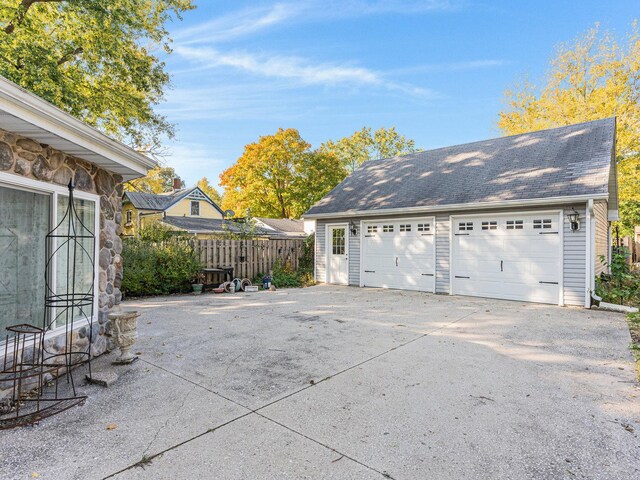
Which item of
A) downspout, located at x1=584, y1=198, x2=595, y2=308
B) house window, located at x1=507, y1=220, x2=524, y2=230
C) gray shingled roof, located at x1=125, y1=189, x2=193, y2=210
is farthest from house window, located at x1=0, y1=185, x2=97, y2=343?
gray shingled roof, located at x1=125, y1=189, x2=193, y2=210

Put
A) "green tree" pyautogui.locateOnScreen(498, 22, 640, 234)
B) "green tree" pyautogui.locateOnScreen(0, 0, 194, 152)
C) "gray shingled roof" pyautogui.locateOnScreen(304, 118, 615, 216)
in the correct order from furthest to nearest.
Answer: "green tree" pyautogui.locateOnScreen(498, 22, 640, 234) → "green tree" pyautogui.locateOnScreen(0, 0, 194, 152) → "gray shingled roof" pyautogui.locateOnScreen(304, 118, 615, 216)

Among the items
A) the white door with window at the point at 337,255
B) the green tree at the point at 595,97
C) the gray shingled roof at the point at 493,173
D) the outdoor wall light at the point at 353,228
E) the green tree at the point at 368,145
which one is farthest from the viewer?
the green tree at the point at 368,145

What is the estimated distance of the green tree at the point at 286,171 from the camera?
25.6 metres

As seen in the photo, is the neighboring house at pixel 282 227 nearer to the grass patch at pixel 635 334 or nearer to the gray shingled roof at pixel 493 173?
the gray shingled roof at pixel 493 173

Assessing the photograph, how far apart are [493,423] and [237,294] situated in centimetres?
739

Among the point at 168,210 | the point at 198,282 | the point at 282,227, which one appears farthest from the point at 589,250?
the point at 168,210

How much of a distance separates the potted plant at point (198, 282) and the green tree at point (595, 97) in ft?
54.5

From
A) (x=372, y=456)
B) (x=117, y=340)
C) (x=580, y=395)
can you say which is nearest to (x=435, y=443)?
(x=372, y=456)

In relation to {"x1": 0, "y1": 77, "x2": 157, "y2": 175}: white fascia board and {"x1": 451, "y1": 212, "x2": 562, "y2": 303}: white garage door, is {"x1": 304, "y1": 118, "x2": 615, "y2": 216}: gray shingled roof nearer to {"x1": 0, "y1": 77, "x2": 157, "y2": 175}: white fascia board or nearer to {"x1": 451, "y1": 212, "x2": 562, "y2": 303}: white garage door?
{"x1": 451, "y1": 212, "x2": 562, "y2": 303}: white garage door

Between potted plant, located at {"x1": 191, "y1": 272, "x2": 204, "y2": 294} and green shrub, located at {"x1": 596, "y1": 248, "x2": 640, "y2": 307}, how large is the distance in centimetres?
922

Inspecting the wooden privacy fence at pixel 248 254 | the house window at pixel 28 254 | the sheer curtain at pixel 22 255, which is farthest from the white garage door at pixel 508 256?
the sheer curtain at pixel 22 255

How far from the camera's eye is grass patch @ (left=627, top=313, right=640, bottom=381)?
3.99 meters

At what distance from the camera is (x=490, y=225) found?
815 cm

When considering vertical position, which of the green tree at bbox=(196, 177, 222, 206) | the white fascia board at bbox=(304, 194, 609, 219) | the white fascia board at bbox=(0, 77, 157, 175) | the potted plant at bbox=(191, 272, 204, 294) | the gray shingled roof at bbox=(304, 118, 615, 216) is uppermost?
the green tree at bbox=(196, 177, 222, 206)
